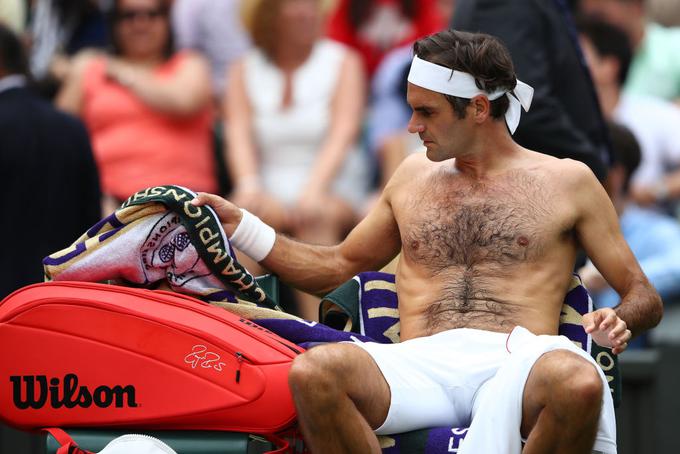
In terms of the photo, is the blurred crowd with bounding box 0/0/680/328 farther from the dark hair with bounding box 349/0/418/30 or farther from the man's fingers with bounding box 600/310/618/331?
the man's fingers with bounding box 600/310/618/331

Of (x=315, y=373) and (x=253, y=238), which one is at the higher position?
(x=253, y=238)

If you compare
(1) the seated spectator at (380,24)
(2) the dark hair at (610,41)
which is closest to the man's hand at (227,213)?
(1) the seated spectator at (380,24)

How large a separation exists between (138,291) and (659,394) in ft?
9.36

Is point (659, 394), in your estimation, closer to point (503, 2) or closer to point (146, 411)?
point (503, 2)

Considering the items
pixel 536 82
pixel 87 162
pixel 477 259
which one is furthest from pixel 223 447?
pixel 87 162

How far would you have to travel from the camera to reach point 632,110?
7234 millimetres

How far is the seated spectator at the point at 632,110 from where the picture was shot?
7.12 m

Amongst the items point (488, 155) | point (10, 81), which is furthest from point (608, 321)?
point (10, 81)

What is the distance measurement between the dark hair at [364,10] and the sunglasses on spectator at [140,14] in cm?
98

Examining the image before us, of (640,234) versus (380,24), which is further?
(380,24)

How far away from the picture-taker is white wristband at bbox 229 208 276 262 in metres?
4.62

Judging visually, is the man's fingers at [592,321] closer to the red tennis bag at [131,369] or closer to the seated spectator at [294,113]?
the red tennis bag at [131,369]

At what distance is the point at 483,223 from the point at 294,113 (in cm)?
270

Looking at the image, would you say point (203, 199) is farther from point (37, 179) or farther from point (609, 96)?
point (609, 96)
